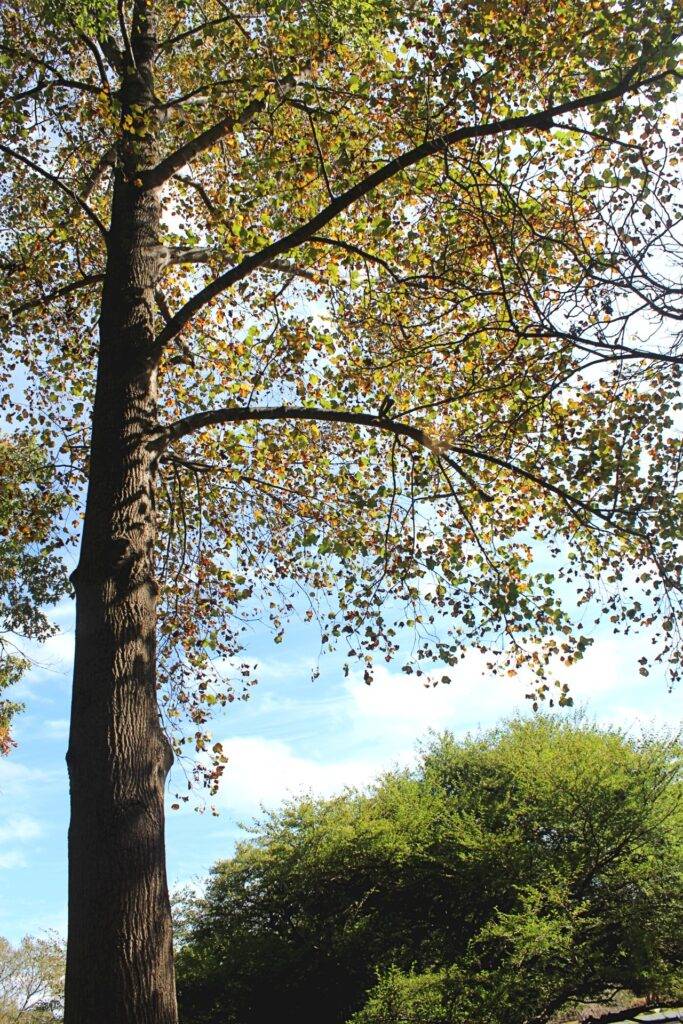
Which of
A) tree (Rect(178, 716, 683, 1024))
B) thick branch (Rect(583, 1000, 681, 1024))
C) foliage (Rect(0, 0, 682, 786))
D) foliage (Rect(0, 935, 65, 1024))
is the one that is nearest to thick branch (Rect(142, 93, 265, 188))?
foliage (Rect(0, 0, 682, 786))

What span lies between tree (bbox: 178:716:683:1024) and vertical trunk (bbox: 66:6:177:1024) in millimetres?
8860

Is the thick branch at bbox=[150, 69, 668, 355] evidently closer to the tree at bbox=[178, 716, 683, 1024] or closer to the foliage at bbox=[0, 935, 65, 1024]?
the tree at bbox=[178, 716, 683, 1024]

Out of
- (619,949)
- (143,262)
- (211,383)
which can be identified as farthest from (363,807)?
(143,262)

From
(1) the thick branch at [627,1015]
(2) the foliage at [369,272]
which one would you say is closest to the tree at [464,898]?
(1) the thick branch at [627,1015]

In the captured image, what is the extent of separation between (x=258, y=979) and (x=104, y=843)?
11.3 meters

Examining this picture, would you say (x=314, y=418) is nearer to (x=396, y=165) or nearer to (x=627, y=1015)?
(x=396, y=165)

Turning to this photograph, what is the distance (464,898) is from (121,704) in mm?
10920

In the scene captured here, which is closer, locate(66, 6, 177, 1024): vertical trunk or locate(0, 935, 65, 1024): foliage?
locate(66, 6, 177, 1024): vertical trunk

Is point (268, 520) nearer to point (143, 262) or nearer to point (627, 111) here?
point (143, 262)

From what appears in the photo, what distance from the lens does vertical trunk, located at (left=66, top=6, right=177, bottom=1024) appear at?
14.6 feet

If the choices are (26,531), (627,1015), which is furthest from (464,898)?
(26,531)

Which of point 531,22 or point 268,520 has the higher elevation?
point 531,22

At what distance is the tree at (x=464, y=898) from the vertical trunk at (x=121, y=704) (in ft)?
29.1

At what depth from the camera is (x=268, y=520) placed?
9.83 m
